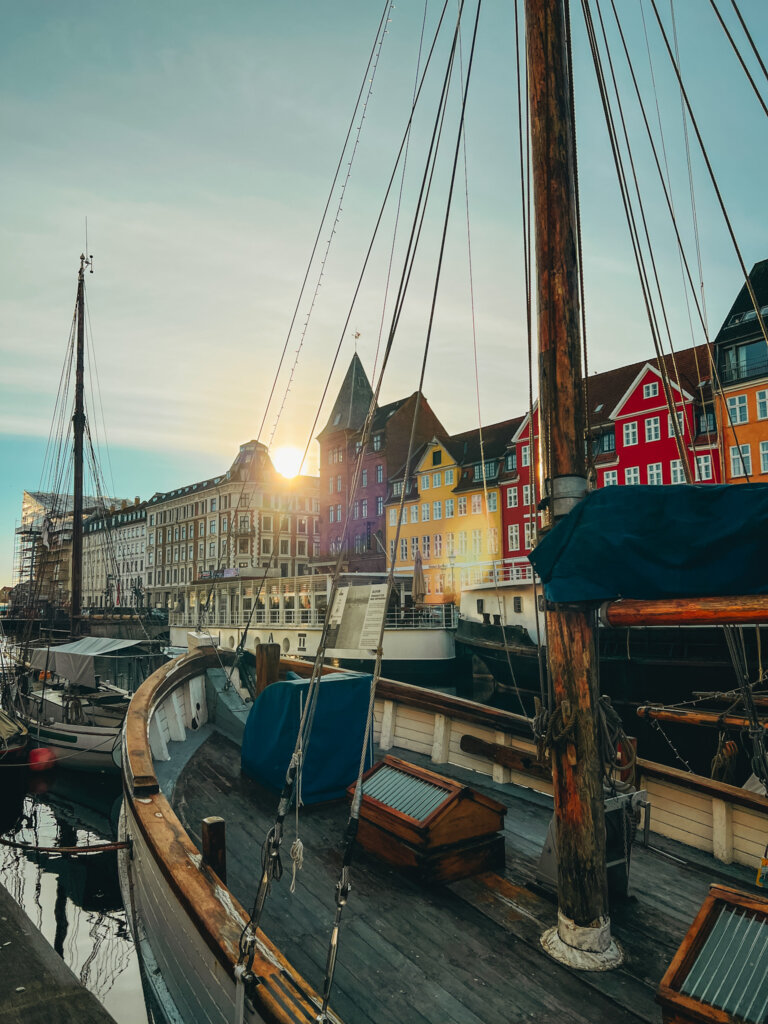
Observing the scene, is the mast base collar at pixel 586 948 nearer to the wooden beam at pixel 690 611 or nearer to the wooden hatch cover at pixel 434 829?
the wooden hatch cover at pixel 434 829

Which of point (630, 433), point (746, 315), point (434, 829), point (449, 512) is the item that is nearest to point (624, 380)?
point (630, 433)

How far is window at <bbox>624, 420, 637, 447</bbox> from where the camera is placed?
1518 inches

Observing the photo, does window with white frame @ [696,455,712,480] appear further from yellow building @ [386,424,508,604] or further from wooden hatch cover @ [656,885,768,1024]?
wooden hatch cover @ [656,885,768,1024]

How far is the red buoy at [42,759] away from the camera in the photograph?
16906mm

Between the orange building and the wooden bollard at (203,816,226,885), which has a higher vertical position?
the orange building

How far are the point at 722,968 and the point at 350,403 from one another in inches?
2482

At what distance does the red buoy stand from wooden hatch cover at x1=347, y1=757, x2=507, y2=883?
14838 mm

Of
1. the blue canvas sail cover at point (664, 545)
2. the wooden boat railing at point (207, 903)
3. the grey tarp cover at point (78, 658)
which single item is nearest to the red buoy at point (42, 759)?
the grey tarp cover at point (78, 658)

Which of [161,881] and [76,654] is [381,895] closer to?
[161,881]

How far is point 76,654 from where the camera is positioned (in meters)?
19.0

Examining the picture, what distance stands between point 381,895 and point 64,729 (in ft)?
50.8

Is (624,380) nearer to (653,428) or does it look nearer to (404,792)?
(653,428)

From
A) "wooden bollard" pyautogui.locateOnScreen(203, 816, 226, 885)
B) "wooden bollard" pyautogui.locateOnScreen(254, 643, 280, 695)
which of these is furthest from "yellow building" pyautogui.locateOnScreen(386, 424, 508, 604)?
"wooden bollard" pyautogui.locateOnScreen(203, 816, 226, 885)

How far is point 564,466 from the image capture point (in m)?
4.23
